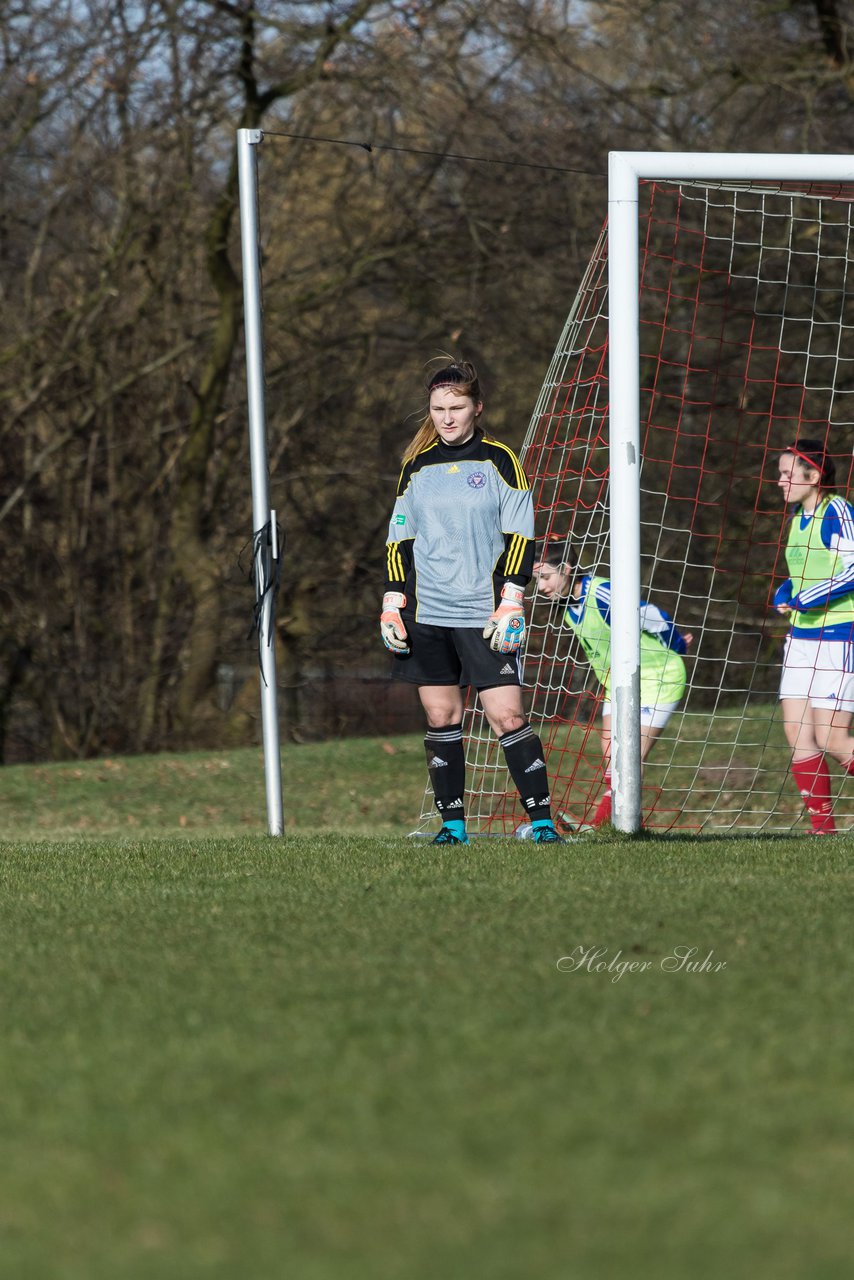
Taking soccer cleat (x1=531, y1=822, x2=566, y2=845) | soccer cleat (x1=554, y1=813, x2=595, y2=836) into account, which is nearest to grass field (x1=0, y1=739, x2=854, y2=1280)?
soccer cleat (x1=531, y1=822, x2=566, y2=845)

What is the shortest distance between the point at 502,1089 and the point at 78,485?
15.4 meters

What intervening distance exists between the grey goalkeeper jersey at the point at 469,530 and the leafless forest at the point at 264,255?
11061mm

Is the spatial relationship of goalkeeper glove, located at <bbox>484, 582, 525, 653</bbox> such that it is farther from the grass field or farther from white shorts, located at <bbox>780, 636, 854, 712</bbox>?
white shorts, located at <bbox>780, 636, 854, 712</bbox>

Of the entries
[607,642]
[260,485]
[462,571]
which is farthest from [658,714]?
[260,485]

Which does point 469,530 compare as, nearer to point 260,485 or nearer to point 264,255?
point 260,485

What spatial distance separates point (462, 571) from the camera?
6.48m

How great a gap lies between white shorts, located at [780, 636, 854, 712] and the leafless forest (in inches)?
381

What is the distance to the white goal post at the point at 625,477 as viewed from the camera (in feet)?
22.1

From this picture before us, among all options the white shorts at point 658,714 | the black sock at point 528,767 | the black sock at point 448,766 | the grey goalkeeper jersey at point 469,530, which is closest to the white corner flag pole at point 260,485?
the black sock at point 448,766

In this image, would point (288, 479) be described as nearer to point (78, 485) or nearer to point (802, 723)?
point (78, 485)

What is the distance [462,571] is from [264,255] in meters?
12.3

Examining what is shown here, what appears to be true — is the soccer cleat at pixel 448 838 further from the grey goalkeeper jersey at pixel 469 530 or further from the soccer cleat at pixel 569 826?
the grey goalkeeper jersey at pixel 469 530

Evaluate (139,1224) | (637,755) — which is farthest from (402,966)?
(637,755)

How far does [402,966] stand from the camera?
13.2ft
